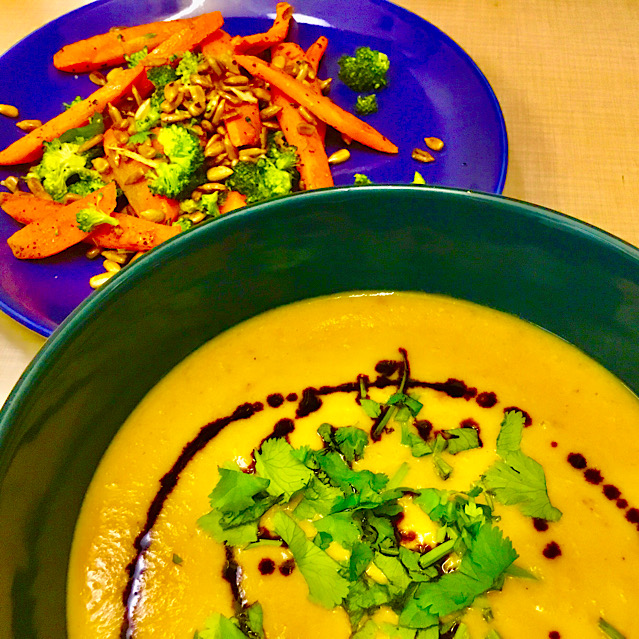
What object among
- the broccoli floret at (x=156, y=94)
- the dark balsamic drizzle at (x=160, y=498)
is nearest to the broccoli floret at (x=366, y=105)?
the broccoli floret at (x=156, y=94)

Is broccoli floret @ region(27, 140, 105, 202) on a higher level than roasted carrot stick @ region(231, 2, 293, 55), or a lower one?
lower

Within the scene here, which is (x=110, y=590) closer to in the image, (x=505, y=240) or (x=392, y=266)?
(x=392, y=266)

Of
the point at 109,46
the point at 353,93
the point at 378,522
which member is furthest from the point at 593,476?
the point at 109,46

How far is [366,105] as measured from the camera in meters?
1.94

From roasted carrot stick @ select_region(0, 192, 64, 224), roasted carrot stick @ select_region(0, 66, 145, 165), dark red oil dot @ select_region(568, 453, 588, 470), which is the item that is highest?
roasted carrot stick @ select_region(0, 66, 145, 165)

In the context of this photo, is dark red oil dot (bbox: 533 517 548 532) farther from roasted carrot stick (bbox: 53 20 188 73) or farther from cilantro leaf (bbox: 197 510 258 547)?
roasted carrot stick (bbox: 53 20 188 73)

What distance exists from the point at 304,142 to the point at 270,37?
416 mm

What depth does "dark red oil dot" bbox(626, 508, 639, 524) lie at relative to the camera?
1.06m

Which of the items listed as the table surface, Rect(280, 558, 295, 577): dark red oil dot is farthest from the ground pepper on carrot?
Rect(280, 558, 295, 577): dark red oil dot

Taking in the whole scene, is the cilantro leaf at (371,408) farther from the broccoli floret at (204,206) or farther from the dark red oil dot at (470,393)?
the broccoli floret at (204,206)

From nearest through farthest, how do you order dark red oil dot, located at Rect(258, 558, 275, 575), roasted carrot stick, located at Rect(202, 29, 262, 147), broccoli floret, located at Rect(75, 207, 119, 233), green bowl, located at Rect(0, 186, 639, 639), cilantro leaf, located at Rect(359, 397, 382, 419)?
green bowl, located at Rect(0, 186, 639, 639)
dark red oil dot, located at Rect(258, 558, 275, 575)
cilantro leaf, located at Rect(359, 397, 382, 419)
broccoli floret, located at Rect(75, 207, 119, 233)
roasted carrot stick, located at Rect(202, 29, 262, 147)

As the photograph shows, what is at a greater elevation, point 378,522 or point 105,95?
point 105,95

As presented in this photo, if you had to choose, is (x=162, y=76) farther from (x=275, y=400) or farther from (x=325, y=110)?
(x=275, y=400)

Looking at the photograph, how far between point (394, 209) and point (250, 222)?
243mm
